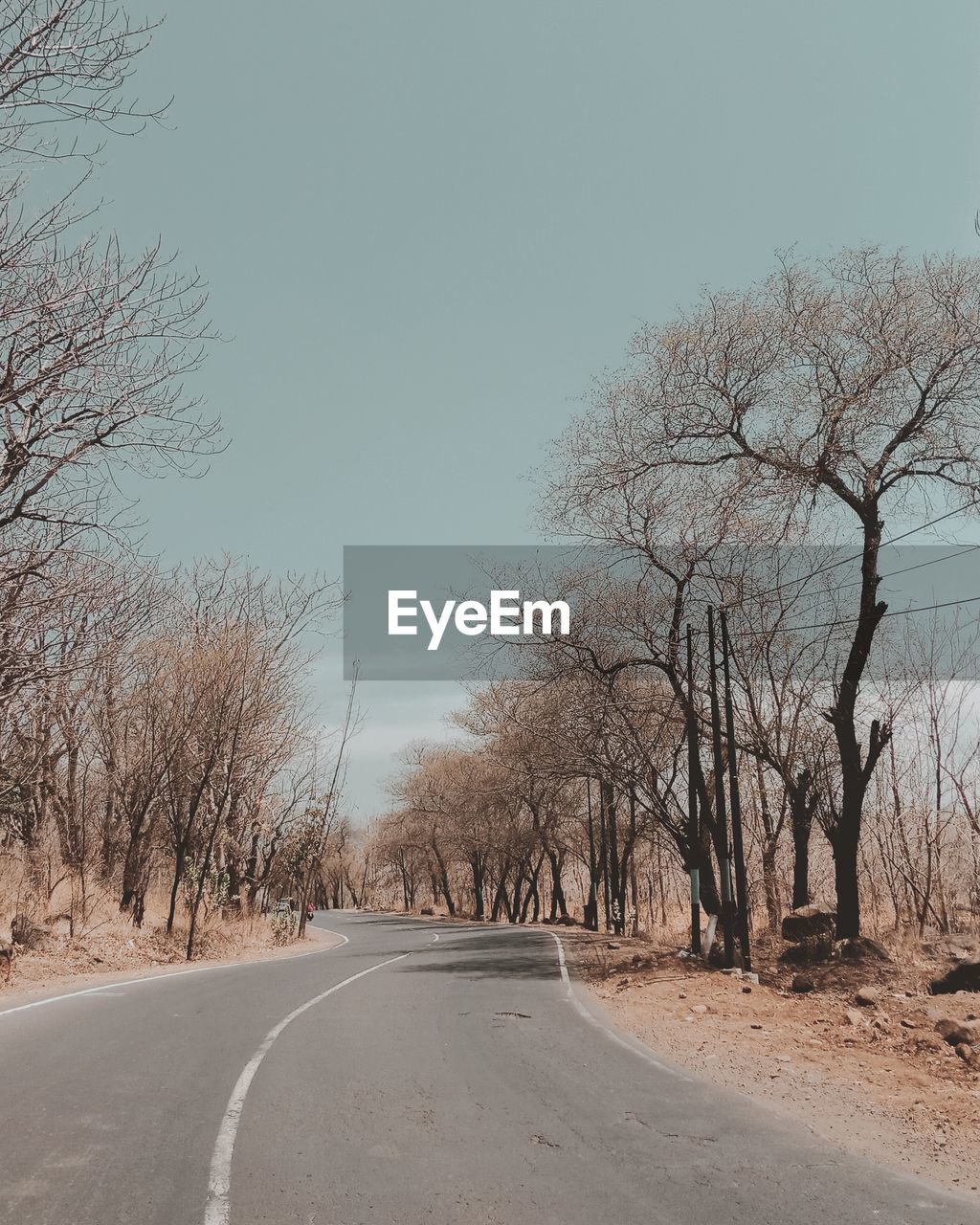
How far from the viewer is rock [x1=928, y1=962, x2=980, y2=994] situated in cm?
1421

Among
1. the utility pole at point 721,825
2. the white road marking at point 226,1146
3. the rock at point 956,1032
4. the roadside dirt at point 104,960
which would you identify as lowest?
the roadside dirt at point 104,960

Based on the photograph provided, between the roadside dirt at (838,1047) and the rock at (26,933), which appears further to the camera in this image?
the rock at (26,933)

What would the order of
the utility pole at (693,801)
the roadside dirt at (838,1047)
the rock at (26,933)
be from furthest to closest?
the utility pole at (693,801), the rock at (26,933), the roadside dirt at (838,1047)

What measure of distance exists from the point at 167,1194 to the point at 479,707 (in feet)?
114

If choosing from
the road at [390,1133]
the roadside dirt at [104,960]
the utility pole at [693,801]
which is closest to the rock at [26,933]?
the roadside dirt at [104,960]

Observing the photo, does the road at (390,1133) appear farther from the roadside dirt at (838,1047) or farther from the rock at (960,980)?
the rock at (960,980)

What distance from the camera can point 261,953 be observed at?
97.4 feet

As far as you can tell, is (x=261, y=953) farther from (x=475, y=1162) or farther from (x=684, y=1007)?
(x=475, y=1162)

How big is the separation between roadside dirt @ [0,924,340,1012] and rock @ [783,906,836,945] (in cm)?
1396

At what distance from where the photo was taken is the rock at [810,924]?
74.3 feet

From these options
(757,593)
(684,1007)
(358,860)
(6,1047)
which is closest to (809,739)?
(757,593)

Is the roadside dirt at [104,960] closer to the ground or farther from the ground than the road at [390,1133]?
closer to the ground

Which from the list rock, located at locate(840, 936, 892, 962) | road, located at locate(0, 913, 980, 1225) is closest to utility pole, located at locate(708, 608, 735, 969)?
rock, located at locate(840, 936, 892, 962)

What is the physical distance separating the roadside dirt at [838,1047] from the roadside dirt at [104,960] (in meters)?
9.36
